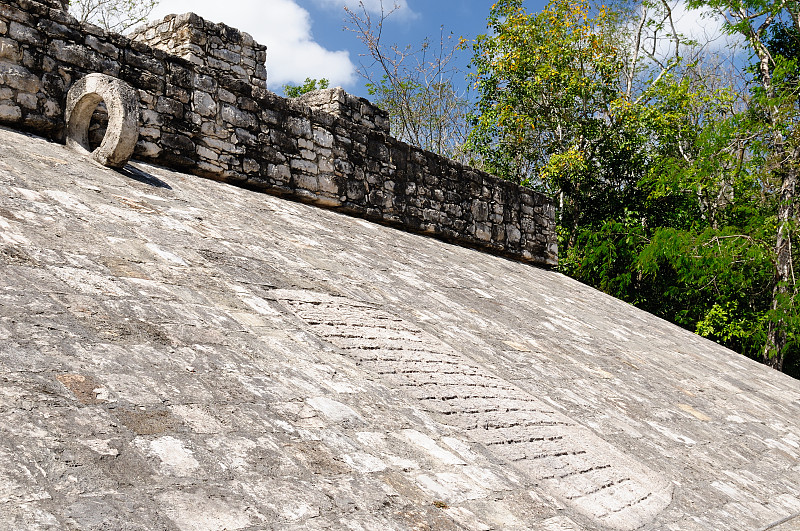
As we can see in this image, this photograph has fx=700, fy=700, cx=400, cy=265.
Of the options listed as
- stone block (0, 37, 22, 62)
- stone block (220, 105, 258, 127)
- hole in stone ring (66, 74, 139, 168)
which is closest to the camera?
hole in stone ring (66, 74, 139, 168)

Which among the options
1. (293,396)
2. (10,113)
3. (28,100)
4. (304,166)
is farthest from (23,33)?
(293,396)

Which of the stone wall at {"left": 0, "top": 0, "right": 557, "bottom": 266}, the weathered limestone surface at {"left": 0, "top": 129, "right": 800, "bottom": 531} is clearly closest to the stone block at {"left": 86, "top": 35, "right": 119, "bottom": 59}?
the stone wall at {"left": 0, "top": 0, "right": 557, "bottom": 266}

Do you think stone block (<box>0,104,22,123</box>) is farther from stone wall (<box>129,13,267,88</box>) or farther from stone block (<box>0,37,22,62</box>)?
stone wall (<box>129,13,267,88</box>)

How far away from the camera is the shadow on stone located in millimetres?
4727

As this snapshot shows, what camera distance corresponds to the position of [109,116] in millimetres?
4570

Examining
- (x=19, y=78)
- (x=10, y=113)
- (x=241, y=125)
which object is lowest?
(x=10, y=113)

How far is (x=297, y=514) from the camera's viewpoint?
5.74 ft

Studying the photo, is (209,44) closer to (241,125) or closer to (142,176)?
(241,125)

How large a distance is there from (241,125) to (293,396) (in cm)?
402

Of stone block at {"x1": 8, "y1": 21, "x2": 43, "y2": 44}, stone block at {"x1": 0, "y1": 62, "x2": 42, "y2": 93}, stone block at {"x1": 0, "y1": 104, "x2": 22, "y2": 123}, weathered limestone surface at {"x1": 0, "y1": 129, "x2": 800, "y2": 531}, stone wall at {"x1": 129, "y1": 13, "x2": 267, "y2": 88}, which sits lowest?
weathered limestone surface at {"x1": 0, "y1": 129, "x2": 800, "y2": 531}

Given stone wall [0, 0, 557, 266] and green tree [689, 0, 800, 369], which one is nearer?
stone wall [0, 0, 557, 266]

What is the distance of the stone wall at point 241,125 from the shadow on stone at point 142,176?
43 cm

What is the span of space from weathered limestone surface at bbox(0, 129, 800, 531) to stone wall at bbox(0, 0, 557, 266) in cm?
34

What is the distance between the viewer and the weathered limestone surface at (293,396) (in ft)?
5.79
